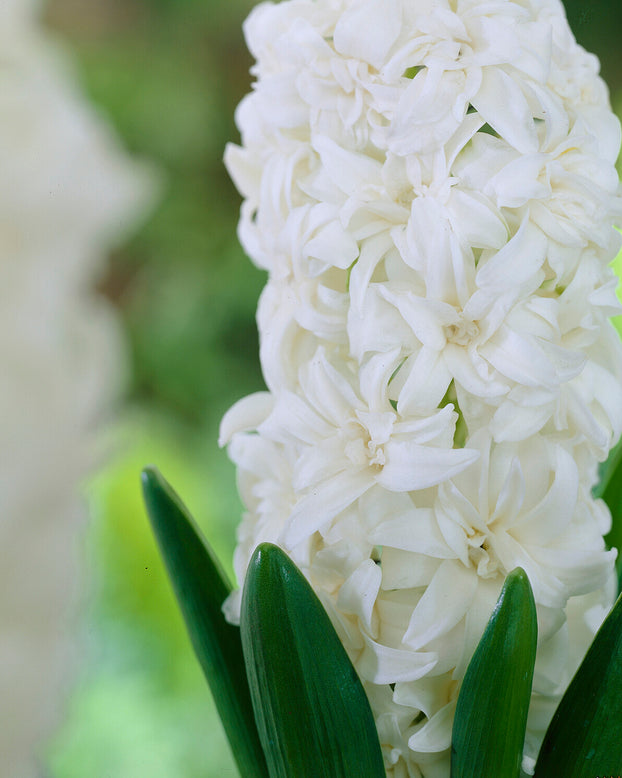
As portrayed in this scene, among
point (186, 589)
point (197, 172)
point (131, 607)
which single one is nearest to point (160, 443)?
point (131, 607)

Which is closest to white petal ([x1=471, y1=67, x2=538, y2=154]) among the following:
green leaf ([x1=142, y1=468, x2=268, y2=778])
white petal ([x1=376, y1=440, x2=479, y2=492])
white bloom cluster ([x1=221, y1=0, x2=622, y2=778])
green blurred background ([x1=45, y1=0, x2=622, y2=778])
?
white bloom cluster ([x1=221, y1=0, x2=622, y2=778])

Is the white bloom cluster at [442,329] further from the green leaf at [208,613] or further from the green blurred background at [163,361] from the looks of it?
the green blurred background at [163,361]

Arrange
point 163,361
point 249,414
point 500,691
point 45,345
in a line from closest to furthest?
point 500,691
point 249,414
point 45,345
point 163,361

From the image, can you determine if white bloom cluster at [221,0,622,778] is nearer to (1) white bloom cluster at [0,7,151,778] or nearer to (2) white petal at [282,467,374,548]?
(2) white petal at [282,467,374,548]

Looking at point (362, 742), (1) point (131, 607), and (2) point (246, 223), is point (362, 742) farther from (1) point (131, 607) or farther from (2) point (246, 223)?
(1) point (131, 607)

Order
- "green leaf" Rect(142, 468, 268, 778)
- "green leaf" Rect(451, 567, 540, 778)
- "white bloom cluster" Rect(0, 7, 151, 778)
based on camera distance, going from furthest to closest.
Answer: "white bloom cluster" Rect(0, 7, 151, 778)
"green leaf" Rect(142, 468, 268, 778)
"green leaf" Rect(451, 567, 540, 778)

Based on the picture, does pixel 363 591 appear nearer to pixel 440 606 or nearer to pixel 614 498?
pixel 440 606

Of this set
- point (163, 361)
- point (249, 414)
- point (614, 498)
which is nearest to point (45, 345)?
point (163, 361)
